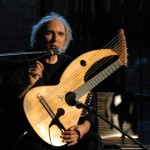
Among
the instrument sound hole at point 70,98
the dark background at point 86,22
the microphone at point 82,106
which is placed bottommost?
the instrument sound hole at point 70,98

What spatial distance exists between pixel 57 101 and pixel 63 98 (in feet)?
0.15

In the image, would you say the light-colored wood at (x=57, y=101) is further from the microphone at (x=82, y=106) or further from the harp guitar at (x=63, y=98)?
the microphone at (x=82, y=106)

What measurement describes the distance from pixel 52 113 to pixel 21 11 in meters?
1.53

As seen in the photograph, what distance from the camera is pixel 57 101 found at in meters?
2.46

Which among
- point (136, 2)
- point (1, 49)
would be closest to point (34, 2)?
point (1, 49)

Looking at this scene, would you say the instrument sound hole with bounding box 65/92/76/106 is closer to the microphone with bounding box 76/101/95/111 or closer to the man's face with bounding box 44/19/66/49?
the microphone with bounding box 76/101/95/111

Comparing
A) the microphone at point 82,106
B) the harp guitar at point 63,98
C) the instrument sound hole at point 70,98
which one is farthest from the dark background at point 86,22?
the microphone at point 82,106

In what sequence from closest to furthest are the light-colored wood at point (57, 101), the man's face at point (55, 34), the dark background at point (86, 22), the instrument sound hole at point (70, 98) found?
the light-colored wood at point (57, 101) < the instrument sound hole at point (70, 98) < the man's face at point (55, 34) < the dark background at point (86, 22)

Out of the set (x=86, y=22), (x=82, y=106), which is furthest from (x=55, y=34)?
(x=86, y=22)

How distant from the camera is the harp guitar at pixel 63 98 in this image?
7.72 feet

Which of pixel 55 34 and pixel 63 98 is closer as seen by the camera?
pixel 63 98

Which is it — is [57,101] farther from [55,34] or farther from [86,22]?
[86,22]

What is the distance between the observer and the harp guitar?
2.35 meters

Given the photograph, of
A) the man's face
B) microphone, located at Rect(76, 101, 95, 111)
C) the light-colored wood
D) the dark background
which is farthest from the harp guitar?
the dark background
